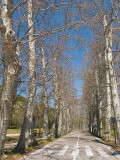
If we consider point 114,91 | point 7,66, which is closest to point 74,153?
point 7,66

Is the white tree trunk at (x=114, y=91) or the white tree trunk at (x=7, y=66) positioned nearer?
the white tree trunk at (x=7, y=66)

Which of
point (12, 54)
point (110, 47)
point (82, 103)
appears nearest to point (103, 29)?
point (110, 47)

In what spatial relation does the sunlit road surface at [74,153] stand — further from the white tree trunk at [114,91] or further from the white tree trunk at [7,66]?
the white tree trunk at [114,91]

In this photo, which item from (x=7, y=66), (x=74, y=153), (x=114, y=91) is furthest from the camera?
(x=114, y=91)

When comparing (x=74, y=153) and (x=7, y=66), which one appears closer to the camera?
(x=7, y=66)

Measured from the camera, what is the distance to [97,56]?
2295cm

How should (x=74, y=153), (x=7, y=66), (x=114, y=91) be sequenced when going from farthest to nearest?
1. (x=114, y=91)
2. (x=74, y=153)
3. (x=7, y=66)

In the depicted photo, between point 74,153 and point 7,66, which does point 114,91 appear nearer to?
point 74,153

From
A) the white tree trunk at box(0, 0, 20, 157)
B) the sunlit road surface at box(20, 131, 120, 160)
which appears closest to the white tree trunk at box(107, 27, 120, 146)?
the sunlit road surface at box(20, 131, 120, 160)

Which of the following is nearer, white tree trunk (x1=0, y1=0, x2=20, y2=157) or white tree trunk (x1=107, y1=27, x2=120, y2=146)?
white tree trunk (x1=0, y1=0, x2=20, y2=157)

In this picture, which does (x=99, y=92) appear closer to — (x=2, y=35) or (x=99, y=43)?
(x=99, y=43)

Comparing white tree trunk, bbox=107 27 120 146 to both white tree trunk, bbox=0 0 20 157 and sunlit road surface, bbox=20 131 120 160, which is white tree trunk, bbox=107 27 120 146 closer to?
sunlit road surface, bbox=20 131 120 160

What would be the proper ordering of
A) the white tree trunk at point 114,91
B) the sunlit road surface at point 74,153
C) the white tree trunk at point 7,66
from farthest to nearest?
the white tree trunk at point 114,91 < the sunlit road surface at point 74,153 < the white tree trunk at point 7,66

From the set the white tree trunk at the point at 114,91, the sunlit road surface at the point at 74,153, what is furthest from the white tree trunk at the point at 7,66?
the white tree trunk at the point at 114,91
